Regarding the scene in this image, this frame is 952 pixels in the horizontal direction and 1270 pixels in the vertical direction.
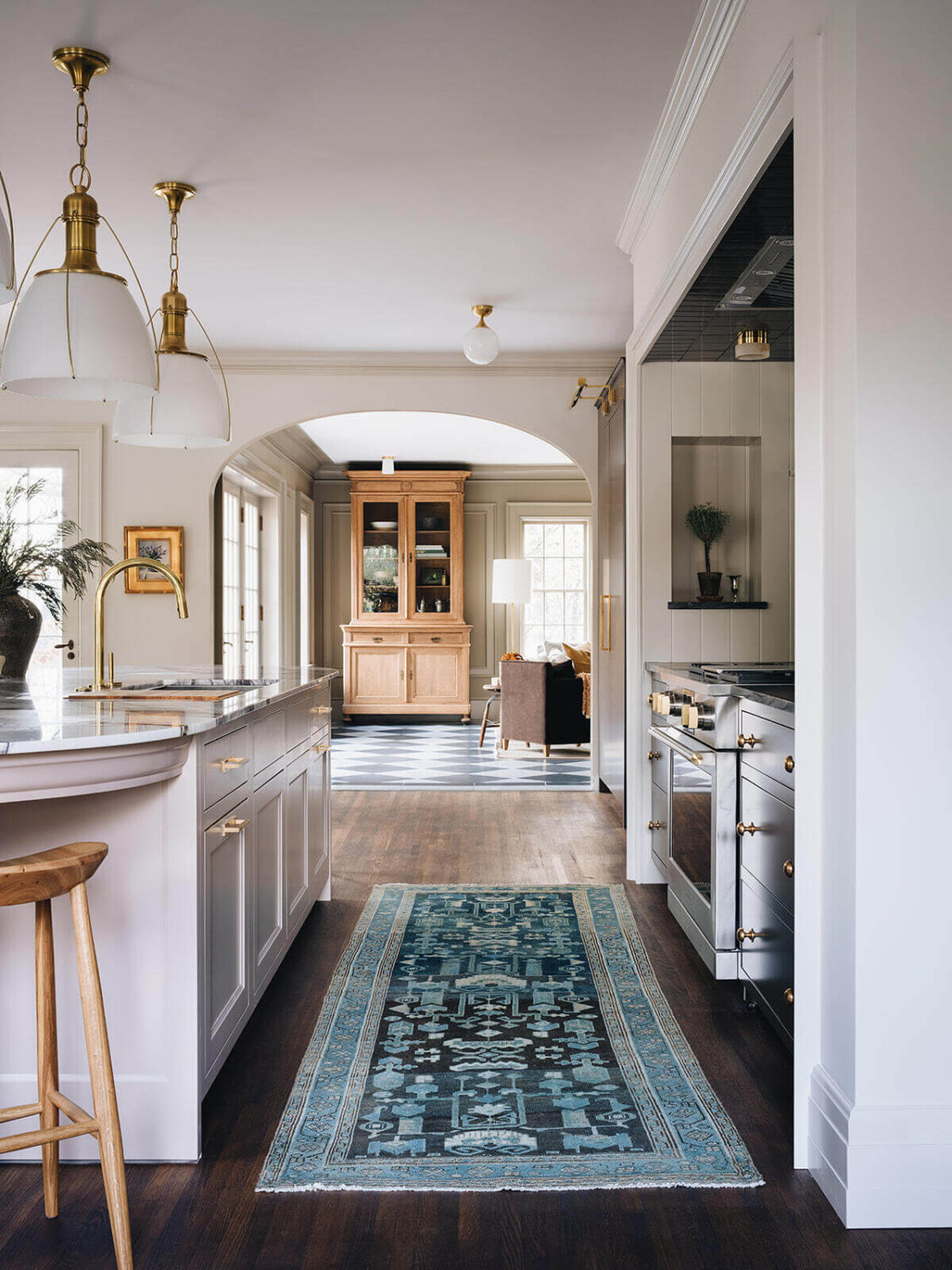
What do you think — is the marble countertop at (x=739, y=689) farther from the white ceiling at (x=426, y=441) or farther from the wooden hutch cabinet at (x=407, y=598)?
the wooden hutch cabinet at (x=407, y=598)

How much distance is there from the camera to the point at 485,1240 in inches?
66.2

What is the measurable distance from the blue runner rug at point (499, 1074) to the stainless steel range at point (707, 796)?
23 centimetres

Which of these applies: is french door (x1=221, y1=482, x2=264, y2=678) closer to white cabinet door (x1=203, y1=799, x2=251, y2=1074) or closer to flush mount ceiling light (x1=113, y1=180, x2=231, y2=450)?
flush mount ceiling light (x1=113, y1=180, x2=231, y2=450)

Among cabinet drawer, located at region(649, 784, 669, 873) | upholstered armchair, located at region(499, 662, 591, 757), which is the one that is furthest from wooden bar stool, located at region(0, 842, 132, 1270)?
upholstered armchair, located at region(499, 662, 591, 757)

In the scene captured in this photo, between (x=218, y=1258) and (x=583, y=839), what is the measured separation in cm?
334

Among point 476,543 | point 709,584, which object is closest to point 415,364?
point 709,584

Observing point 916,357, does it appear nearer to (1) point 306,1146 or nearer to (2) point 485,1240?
(2) point 485,1240

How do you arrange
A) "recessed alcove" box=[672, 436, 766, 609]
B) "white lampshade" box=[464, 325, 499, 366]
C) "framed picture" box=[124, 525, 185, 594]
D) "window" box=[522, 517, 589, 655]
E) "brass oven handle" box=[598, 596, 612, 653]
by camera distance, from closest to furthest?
"recessed alcove" box=[672, 436, 766, 609] → "white lampshade" box=[464, 325, 499, 366] → "brass oven handle" box=[598, 596, 612, 653] → "framed picture" box=[124, 525, 185, 594] → "window" box=[522, 517, 589, 655]

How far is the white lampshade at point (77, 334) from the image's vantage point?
7.70ft

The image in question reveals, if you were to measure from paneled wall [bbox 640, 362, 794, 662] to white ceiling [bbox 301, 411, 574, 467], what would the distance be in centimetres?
324

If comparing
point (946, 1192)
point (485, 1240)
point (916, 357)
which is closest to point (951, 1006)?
point (946, 1192)

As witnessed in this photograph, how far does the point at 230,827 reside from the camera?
220cm

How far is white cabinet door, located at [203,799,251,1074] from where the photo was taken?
206 cm

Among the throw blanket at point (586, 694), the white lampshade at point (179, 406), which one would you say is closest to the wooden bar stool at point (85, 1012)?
the white lampshade at point (179, 406)
